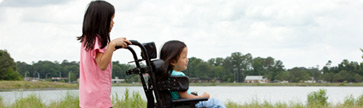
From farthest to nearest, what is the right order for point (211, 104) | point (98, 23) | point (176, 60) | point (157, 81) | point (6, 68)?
point (6, 68) < point (176, 60) < point (211, 104) < point (157, 81) < point (98, 23)

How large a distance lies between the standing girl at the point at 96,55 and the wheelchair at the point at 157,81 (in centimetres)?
19

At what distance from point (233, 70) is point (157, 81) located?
72.5 m

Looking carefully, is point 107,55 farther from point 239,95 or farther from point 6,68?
point 6,68

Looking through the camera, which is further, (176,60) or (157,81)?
(176,60)

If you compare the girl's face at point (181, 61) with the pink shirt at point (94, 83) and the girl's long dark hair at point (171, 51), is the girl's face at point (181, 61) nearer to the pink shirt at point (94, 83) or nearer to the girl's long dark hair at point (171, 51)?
the girl's long dark hair at point (171, 51)

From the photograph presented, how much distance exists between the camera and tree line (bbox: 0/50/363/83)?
165 feet

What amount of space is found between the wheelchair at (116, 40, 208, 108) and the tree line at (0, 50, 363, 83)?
36.3 metres

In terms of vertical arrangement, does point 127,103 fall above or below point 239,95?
above

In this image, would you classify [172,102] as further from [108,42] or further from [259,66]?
[259,66]

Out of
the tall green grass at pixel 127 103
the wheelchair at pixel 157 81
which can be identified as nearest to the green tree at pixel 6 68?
the tall green grass at pixel 127 103

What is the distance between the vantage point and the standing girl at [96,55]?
221 cm

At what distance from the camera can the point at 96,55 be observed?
223 centimetres

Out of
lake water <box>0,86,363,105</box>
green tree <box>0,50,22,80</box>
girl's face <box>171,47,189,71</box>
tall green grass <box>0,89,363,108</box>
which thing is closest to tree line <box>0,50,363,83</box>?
green tree <box>0,50,22,80</box>

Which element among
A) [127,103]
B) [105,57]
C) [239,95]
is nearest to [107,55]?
[105,57]
